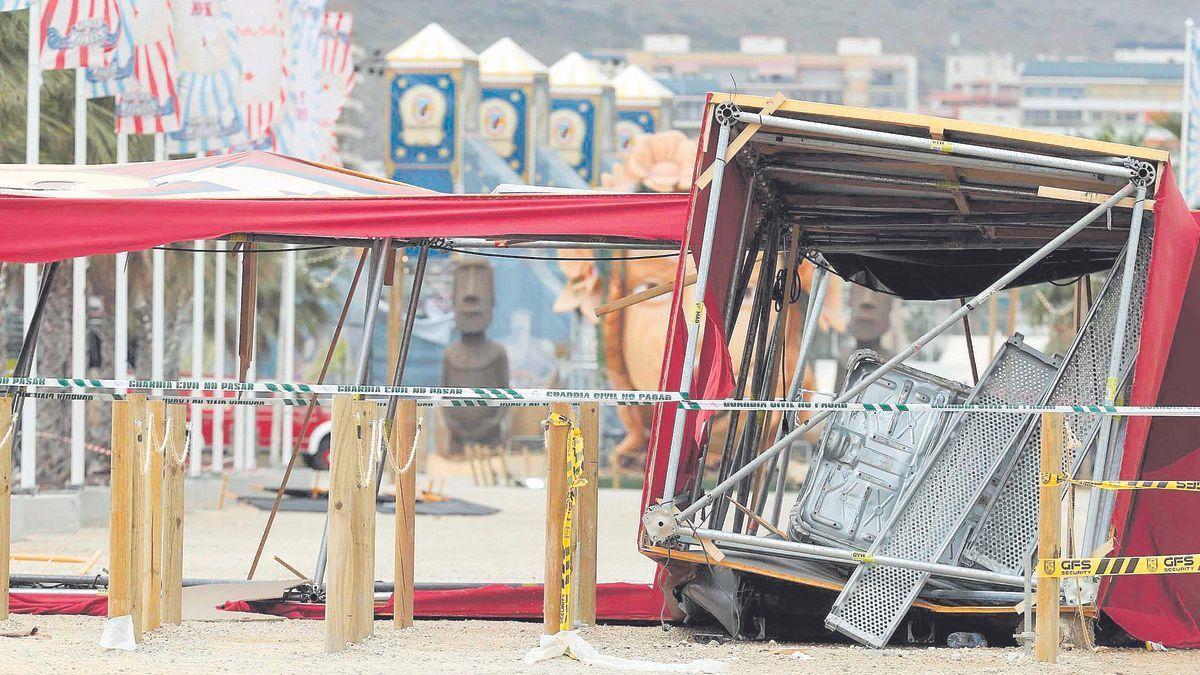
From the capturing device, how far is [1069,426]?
31.8 feet

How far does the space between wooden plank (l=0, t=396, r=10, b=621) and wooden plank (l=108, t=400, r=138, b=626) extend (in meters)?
1.55

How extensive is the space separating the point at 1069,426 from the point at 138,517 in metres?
4.99

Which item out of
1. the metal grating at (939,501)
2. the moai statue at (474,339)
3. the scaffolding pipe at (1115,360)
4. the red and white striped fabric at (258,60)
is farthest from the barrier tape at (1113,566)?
the moai statue at (474,339)

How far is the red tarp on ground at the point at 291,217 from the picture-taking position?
976cm

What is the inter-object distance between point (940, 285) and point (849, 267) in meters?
0.66

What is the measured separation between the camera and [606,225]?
9.90 m

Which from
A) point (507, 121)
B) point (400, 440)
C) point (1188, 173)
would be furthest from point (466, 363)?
point (400, 440)

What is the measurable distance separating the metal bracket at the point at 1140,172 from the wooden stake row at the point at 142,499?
5138 mm

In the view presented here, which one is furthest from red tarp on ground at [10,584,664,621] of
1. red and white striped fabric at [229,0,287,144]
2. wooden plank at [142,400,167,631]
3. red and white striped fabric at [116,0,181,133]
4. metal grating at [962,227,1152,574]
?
red and white striped fabric at [229,0,287,144]

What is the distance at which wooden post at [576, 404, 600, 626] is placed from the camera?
1015 centimetres

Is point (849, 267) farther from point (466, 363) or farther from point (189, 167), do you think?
point (466, 363)

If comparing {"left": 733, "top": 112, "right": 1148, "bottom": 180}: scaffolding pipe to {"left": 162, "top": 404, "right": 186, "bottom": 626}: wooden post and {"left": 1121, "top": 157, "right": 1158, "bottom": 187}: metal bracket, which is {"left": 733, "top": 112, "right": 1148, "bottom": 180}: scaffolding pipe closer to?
{"left": 1121, "top": 157, "right": 1158, "bottom": 187}: metal bracket

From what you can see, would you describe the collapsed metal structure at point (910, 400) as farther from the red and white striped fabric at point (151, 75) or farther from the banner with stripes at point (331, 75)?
the banner with stripes at point (331, 75)

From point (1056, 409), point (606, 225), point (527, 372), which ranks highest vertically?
point (606, 225)
